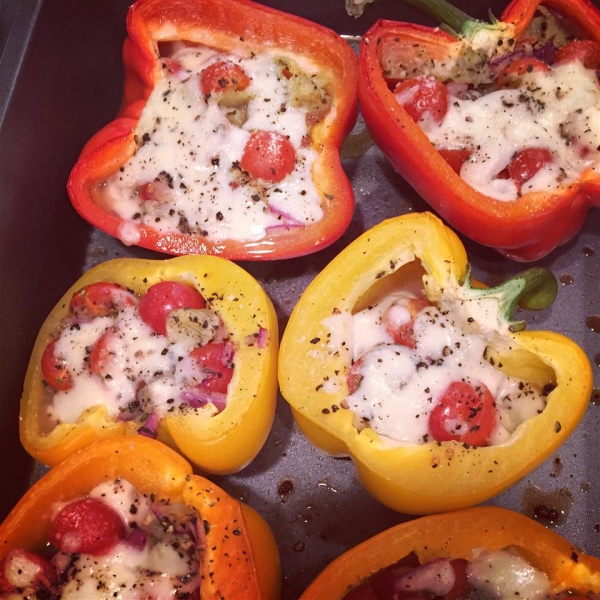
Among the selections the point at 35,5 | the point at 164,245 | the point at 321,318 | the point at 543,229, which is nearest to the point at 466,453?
the point at 321,318

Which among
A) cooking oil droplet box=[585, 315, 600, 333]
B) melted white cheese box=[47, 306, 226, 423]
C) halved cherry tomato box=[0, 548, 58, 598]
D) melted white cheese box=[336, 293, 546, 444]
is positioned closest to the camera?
halved cherry tomato box=[0, 548, 58, 598]

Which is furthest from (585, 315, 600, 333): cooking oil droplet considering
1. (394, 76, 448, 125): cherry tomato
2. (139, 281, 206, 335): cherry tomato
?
(139, 281, 206, 335): cherry tomato

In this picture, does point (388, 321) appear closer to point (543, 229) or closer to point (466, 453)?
point (466, 453)

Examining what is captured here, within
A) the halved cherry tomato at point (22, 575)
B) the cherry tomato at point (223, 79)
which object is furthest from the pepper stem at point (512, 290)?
the halved cherry tomato at point (22, 575)

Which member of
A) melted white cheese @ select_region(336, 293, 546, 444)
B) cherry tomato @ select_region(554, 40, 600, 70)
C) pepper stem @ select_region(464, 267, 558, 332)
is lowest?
melted white cheese @ select_region(336, 293, 546, 444)

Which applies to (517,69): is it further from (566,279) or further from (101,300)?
(101,300)

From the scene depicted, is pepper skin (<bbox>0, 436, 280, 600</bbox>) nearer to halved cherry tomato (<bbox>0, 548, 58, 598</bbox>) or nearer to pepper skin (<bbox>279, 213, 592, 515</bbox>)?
halved cherry tomato (<bbox>0, 548, 58, 598</bbox>)

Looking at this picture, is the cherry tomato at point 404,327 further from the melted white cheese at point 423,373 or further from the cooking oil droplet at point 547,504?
the cooking oil droplet at point 547,504
